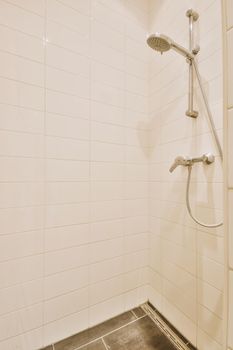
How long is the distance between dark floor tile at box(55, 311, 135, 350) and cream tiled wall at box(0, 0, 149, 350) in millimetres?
36

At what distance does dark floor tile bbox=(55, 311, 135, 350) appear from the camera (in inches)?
36.6

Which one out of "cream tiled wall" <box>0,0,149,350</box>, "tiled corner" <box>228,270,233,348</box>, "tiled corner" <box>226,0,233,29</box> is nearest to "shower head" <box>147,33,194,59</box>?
"cream tiled wall" <box>0,0,149,350</box>

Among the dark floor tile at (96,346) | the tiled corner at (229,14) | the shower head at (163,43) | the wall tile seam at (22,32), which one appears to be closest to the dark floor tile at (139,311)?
the dark floor tile at (96,346)

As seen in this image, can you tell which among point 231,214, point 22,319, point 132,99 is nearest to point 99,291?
point 22,319

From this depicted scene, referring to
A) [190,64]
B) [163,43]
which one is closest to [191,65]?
[190,64]

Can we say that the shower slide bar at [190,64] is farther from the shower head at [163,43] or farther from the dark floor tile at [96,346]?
the dark floor tile at [96,346]

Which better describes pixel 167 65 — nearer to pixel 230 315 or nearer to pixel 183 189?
pixel 183 189

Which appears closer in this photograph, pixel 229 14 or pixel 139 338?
pixel 229 14

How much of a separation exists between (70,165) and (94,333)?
96 cm

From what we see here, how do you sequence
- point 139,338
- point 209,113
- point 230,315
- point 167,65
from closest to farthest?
point 230,315, point 209,113, point 139,338, point 167,65

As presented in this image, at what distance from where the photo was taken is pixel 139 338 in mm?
963

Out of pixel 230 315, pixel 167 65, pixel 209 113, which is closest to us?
pixel 230 315

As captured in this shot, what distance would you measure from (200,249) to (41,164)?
36.4 inches

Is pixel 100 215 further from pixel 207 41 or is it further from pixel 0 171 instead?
pixel 207 41
